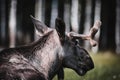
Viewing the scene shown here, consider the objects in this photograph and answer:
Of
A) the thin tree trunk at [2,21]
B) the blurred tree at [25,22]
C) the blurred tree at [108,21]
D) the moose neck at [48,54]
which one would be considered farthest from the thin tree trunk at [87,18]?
the moose neck at [48,54]

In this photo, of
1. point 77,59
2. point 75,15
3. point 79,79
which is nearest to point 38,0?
point 75,15

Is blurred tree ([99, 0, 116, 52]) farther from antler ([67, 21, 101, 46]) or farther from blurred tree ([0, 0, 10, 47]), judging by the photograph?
antler ([67, 21, 101, 46])

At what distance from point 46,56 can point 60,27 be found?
0.46 metres

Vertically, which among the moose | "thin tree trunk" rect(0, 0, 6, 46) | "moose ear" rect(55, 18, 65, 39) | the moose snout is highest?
"moose ear" rect(55, 18, 65, 39)

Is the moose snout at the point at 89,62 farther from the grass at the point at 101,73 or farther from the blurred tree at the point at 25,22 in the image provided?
the blurred tree at the point at 25,22

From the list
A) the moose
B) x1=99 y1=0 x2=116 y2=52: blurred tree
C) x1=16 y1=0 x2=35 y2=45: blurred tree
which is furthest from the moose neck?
x1=99 y1=0 x2=116 y2=52: blurred tree

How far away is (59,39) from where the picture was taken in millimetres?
8727

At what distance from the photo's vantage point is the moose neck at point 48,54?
27.7ft

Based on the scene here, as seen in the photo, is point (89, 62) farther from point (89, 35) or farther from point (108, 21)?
point (108, 21)

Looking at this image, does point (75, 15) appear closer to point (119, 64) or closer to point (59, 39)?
point (119, 64)

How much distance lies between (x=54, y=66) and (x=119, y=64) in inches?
397

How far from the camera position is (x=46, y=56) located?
855cm

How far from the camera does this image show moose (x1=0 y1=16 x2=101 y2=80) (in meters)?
8.03

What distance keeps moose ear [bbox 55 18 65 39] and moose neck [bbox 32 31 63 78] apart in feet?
0.30
